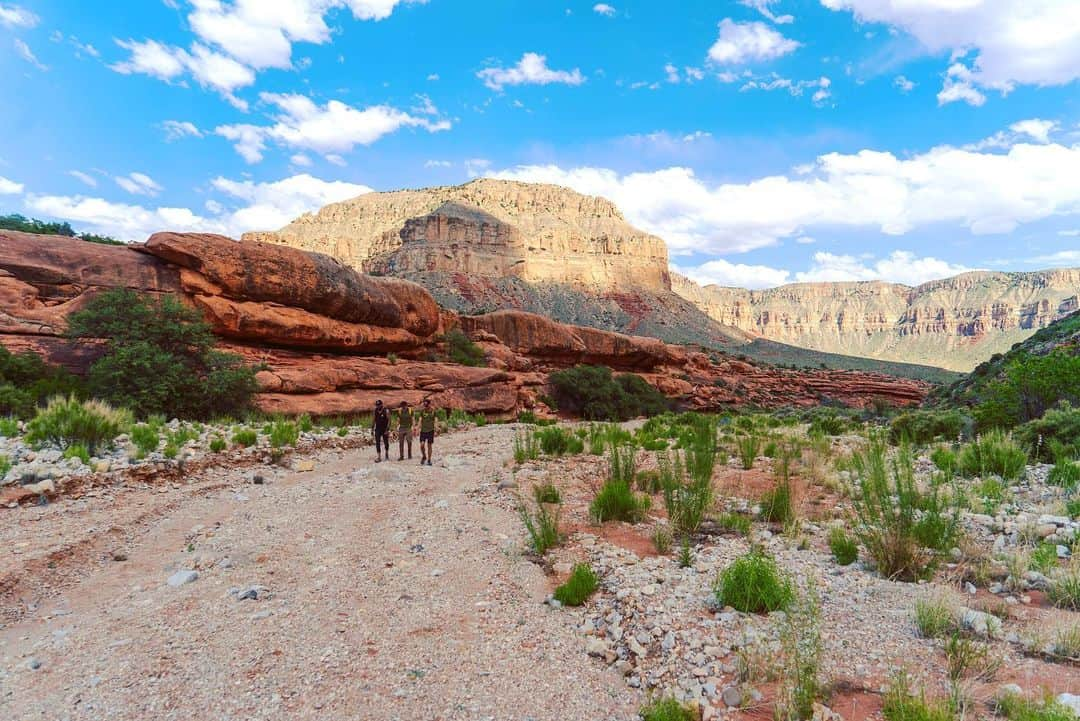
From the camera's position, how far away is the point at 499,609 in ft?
14.9

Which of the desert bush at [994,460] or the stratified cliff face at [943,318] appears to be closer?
the desert bush at [994,460]

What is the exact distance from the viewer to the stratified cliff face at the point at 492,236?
112250 millimetres

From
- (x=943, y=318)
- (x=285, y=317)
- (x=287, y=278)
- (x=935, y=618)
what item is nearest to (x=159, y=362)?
(x=285, y=317)

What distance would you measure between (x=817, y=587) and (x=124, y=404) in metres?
17.3

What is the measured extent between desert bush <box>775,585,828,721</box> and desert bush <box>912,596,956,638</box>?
1.98 ft

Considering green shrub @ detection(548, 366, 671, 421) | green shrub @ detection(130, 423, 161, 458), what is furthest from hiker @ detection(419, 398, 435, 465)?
green shrub @ detection(548, 366, 671, 421)

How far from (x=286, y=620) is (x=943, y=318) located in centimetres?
20642

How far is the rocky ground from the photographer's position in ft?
10.5

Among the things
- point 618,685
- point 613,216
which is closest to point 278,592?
point 618,685

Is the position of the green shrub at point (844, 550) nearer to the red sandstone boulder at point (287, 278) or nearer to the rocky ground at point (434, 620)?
the rocky ground at point (434, 620)

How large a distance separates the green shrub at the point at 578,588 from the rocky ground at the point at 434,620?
119 mm

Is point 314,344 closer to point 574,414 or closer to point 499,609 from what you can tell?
point 574,414

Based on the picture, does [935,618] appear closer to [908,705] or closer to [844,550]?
[908,705]

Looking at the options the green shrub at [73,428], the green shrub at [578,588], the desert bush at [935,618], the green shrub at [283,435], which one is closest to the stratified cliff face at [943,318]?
the green shrub at [283,435]
